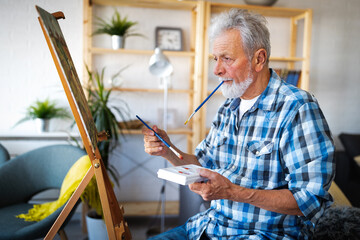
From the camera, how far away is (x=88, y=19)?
2.79 m

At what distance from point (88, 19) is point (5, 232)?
5.84 feet

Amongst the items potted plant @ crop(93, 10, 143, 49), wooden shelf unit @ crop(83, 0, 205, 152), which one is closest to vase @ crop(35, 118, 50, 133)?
wooden shelf unit @ crop(83, 0, 205, 152)

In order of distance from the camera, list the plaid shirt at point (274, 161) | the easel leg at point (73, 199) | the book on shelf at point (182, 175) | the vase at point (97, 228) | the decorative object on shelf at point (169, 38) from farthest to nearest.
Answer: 1. the decorative object on shelf at point (169, 38)
2. the vase at point (97, 228)
3. the easel leg at point (73, 199)
4. the plaid shirt at point (274, 161)
5. the book on shelf at point (182, 175)

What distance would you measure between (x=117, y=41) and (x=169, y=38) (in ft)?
1.67

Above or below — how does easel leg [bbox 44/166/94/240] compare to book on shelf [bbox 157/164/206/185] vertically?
below

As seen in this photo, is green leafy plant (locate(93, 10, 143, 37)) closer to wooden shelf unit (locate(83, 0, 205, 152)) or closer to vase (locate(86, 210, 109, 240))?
wooden shelf unit (locate(83, 0, 205, 152))

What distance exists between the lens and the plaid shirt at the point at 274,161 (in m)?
1.06

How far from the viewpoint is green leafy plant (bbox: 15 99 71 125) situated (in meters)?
2.79

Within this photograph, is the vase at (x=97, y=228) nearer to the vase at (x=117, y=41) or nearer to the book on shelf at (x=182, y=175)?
the vase at (x=117, y=41)

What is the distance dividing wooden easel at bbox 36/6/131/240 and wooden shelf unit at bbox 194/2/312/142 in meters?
1.71

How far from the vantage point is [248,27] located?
1.26 meters

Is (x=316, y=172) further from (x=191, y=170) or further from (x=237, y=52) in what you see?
(x=237, y=52)

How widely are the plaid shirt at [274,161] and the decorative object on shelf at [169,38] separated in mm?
1763

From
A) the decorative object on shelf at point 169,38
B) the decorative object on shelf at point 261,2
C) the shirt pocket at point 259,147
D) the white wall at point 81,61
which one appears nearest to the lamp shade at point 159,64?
the decorative object on shelf at point 169,38
